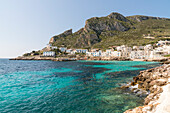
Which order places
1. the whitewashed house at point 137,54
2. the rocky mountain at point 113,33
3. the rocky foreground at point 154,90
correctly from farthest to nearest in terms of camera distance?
the rocky mountain at point 113,33
the whitewashed house at point 137,54
the rocky foreground at point 154,90

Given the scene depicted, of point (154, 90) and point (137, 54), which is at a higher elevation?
point (137, 54)

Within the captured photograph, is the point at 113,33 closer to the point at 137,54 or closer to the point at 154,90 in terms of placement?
the point at 137,54

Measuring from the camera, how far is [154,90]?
1242 cm

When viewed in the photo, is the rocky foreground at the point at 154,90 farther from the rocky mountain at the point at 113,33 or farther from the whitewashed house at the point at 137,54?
the rocky mountain at the point at 113,33

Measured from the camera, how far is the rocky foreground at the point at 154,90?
6.41 m

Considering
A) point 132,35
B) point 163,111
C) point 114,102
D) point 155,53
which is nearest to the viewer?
point 163,111

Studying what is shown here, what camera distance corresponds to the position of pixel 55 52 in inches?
6265

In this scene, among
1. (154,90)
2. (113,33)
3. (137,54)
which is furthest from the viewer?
(113,33)

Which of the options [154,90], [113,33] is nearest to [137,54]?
[113,33]

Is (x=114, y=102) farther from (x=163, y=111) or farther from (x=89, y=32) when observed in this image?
(x=89, y=32)

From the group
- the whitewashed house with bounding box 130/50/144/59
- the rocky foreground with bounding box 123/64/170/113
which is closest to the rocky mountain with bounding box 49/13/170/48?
the whitewashed house with bounding box 130/50/144/59

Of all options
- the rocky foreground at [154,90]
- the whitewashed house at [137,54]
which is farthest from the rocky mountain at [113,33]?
the rocky foreground at [154,90]

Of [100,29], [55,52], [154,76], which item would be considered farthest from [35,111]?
[100,29]

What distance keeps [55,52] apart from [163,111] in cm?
16364
